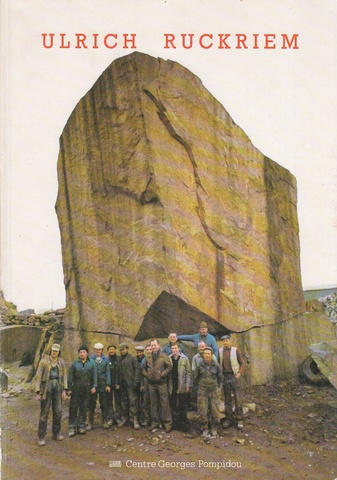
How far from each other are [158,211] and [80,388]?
2.43 metres

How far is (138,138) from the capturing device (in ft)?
21.6

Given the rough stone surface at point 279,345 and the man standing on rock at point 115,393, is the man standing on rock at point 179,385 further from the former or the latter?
the rough stone surface at point 279,345

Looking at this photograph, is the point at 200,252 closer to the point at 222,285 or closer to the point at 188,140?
the point at 222,285

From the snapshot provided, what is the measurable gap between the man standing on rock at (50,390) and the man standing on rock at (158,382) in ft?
3.31

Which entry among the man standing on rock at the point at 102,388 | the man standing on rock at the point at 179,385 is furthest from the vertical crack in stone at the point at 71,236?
the man standing on rock at the point at 179,385

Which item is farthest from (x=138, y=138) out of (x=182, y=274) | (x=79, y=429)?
(x=79, y=429)

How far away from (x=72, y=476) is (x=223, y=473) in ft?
5.08

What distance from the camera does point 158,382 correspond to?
225 inches

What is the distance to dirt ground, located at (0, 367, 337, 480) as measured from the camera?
5066mm

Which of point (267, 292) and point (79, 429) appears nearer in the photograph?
point (79, 429)

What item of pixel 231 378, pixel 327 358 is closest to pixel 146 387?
pixel 231 378

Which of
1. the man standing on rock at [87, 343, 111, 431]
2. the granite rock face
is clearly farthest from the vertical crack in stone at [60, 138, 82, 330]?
the man standing on rock at [87, 343, 111, 431]

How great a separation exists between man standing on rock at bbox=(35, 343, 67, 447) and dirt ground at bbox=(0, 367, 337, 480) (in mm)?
192

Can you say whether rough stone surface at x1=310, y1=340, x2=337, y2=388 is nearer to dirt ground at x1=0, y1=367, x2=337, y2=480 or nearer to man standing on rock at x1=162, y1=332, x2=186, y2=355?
dirt ground at x1=0, y1=367, x2=337, y2=480
